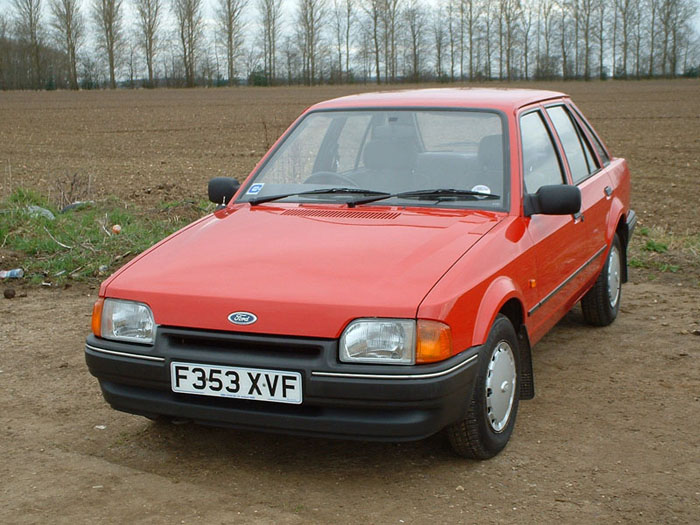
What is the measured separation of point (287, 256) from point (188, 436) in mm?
1093

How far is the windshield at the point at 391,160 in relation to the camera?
14.9ft

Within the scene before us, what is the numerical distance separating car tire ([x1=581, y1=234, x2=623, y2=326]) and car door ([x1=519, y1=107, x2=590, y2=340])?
703mm

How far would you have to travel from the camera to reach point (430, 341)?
11.2ft

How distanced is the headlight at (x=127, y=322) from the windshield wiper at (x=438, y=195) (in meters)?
1.27

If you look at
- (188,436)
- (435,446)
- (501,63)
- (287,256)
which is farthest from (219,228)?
(501,63)

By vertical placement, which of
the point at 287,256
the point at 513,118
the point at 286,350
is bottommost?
the point at 286,350

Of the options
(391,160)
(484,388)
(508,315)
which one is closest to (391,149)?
(391,160)

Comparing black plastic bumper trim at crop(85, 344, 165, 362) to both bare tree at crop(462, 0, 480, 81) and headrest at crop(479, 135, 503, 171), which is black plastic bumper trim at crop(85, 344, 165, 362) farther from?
bare tree at crop(462, 0, 480, 81)

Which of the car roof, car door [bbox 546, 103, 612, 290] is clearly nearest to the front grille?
the car roof

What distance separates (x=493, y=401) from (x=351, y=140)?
187 cm

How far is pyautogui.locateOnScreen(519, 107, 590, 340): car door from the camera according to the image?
14.9ft

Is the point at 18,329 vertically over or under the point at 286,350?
under

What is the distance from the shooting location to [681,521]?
3383mm

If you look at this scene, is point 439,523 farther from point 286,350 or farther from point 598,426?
point 598,426
